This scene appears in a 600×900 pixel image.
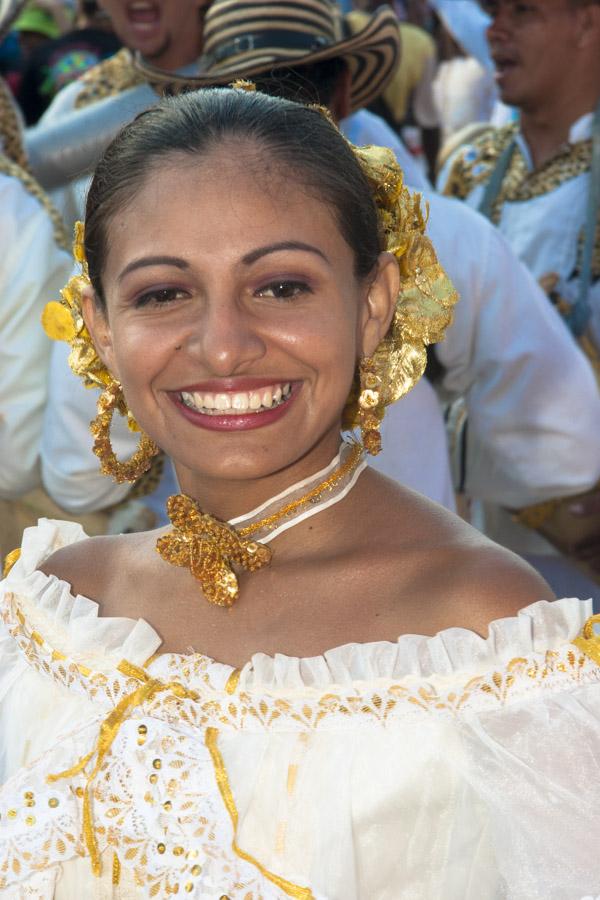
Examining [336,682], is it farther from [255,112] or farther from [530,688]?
[255,112]

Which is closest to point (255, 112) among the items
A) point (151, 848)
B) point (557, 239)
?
point (151, 848)

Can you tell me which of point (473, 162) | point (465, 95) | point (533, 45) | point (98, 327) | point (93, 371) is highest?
point (98, 327)

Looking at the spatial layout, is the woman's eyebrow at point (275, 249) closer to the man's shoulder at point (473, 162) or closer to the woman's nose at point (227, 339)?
the woman's nose at point (227, 339)

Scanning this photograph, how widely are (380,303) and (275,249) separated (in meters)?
0.25

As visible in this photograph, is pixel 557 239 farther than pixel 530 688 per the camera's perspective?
Yes

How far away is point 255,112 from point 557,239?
2.79 m

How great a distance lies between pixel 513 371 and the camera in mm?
3354

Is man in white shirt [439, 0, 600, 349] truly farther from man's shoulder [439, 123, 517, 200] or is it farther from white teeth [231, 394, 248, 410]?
white teeth [231, 394, 248, 410]

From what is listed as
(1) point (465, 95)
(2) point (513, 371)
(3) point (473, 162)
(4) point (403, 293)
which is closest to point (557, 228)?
(3) point (473, 162)

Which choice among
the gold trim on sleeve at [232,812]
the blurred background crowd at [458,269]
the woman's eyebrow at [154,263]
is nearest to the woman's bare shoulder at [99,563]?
the gold trim on sleeve at [232,812]

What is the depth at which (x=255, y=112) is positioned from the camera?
185cm

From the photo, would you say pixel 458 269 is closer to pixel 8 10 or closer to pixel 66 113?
pixel 8 10

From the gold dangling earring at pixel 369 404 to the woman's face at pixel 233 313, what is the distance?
0.25ft

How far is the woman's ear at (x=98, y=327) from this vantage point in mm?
1969
